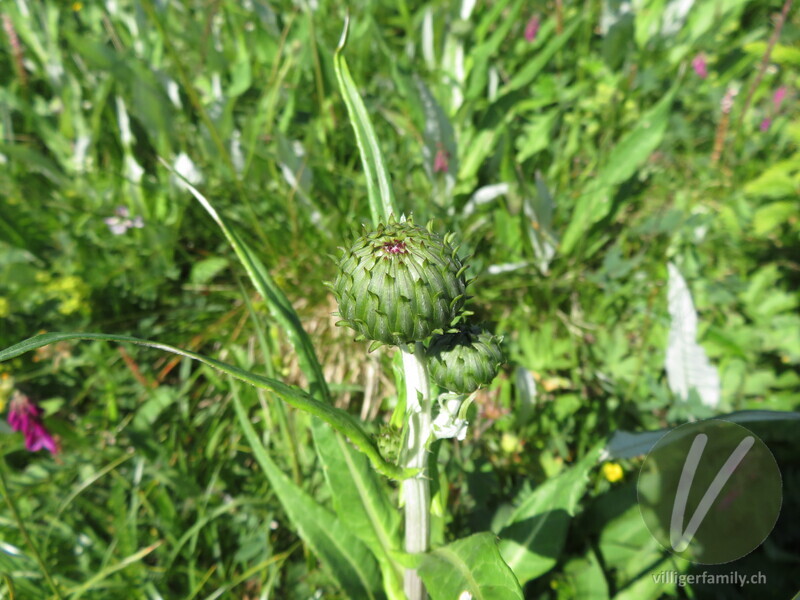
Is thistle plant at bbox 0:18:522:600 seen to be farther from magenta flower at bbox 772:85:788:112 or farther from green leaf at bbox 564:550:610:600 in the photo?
magenta flower at bbox 772:85:788:112

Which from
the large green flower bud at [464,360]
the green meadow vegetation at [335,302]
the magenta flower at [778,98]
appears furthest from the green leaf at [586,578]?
the magenta flower at [778,98]

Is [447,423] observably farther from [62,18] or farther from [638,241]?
[62,18]

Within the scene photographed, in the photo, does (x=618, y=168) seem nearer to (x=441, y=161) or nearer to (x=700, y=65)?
(x=441, y=161)

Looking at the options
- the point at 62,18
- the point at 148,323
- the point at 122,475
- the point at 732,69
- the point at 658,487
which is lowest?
the point at 658,487

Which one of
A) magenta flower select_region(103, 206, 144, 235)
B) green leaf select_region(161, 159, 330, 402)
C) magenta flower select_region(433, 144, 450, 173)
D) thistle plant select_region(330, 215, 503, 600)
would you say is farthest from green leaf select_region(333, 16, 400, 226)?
magenta flower select_region(103, 206, 144, 235)

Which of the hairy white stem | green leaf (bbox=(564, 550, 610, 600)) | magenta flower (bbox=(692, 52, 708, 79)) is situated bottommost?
green leaf (bbox=(564, 550, 610, 600))

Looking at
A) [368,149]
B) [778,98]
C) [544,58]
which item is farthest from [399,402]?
[778,98]

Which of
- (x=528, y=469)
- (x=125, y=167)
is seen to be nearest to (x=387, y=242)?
(x=528, y=469)
